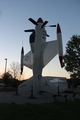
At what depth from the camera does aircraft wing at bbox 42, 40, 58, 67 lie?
26328 mm

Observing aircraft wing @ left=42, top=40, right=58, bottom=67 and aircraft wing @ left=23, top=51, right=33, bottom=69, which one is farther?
aircraft wing @ left=23, top=51, right=33, bottom=69

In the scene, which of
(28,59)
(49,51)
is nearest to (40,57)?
(49,51)

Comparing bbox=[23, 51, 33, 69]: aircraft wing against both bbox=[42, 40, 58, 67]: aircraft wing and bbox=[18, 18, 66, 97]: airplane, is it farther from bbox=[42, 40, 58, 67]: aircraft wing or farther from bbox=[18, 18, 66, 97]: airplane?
bbox=[42, 40, 58, 67]: aircraft wing

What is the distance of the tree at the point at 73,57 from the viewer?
28.7 m

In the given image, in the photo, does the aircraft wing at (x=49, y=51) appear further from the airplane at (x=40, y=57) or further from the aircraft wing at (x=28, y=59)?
the aircraft wing at (x=28, y=59)

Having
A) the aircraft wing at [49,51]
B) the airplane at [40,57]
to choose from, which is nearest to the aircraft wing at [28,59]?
the airplane at [40,57]

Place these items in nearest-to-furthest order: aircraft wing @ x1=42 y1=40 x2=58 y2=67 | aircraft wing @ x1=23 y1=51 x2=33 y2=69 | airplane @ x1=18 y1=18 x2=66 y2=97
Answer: airplane @ x1=18 y1=18 x2=66 y2=97 < aircraft wing @ x1=42 y1=40 x2=58 y2=67 < aircraft wing @ x1=23 y1=51 x2=33 y2=69

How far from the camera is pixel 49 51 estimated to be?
88.4 ft

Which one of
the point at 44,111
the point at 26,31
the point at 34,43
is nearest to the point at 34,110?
the point at 44,111

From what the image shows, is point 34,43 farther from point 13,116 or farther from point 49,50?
point 13,116

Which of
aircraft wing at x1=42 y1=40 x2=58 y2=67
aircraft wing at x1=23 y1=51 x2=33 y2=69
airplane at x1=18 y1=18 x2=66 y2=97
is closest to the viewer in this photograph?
airplane at x1=18 y1=18 x2=66 y2=97

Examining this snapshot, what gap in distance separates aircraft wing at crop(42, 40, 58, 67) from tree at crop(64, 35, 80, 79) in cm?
365

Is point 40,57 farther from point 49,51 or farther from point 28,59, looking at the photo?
point 28,59

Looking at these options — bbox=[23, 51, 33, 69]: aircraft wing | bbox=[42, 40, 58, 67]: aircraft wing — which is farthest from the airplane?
bbox=[23, 51, 33, 69]: aircraft wing
